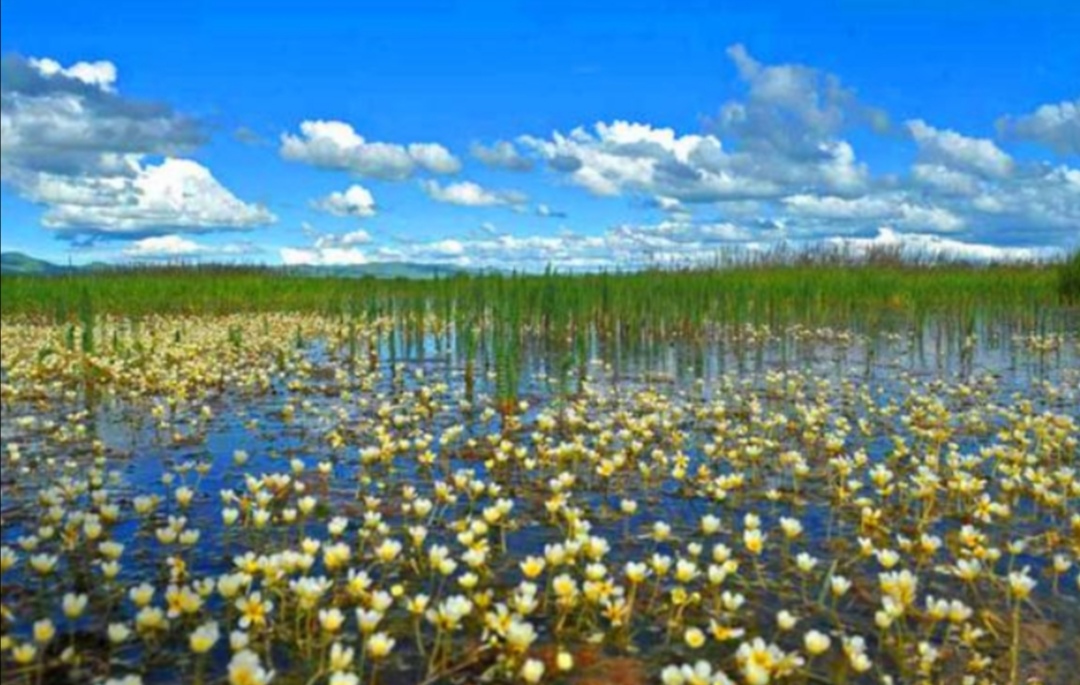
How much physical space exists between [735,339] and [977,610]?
12.3 meters

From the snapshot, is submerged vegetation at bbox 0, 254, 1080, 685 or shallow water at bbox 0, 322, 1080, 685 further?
shallow water at bbox 0, 322, 1080, 685

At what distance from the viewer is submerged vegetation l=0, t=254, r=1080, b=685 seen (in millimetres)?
3785

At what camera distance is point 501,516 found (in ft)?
17.9

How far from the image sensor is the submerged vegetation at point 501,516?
379cm

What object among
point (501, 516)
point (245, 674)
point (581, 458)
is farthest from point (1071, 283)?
point (245, 674)

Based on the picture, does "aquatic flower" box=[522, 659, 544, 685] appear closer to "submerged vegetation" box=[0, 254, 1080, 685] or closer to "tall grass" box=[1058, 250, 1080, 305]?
"submerged vegetation" box=[0, 254, 1080, 685]

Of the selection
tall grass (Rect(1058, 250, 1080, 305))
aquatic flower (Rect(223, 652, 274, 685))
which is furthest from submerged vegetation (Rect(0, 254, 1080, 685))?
tall grass (Rect(1058, 250, 1080, 305))

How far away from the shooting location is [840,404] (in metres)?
10.1

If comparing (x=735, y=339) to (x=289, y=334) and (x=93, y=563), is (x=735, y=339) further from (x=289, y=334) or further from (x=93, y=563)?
(x=93, y=563)

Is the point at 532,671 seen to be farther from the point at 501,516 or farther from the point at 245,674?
the point at 501,516

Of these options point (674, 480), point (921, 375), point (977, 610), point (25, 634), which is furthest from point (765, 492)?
point (921, 375)

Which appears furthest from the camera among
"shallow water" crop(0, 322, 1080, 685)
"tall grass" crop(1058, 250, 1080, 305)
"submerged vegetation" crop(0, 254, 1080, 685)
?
"tall grass" crop(1058, 250, 1080, 305)

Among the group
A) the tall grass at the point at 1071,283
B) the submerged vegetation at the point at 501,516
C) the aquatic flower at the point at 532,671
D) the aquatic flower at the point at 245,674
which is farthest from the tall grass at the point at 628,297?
the aquatic flower at the point at 532,671

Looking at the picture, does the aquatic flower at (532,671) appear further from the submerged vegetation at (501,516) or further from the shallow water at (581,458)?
the shallow water at (581,458)
